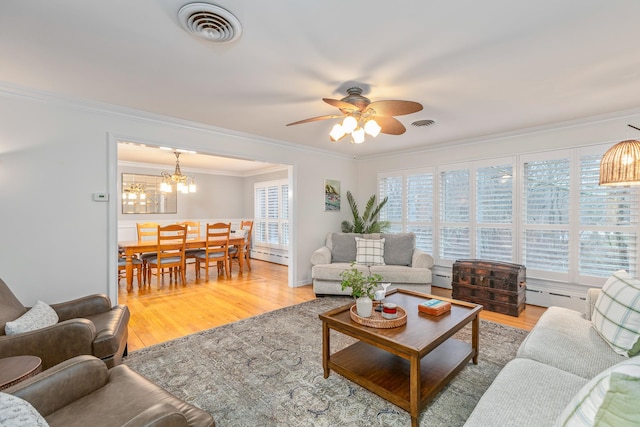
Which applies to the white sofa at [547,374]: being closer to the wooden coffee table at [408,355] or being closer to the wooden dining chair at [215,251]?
the wooden coffee table at [408,355]

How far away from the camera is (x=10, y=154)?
257 cm

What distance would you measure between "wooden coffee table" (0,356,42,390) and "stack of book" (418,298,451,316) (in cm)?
249

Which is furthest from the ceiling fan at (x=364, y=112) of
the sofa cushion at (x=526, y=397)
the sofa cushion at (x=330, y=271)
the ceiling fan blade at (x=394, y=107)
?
the sofa cushion at (x=330, y=271)

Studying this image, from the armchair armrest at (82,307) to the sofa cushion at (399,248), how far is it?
11.7 ft

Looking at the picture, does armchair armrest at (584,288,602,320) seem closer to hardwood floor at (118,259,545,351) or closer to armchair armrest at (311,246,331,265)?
hardwood floor at (118,259,545,351)

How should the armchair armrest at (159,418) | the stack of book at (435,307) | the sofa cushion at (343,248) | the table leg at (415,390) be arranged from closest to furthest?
the armchair armrest at (159,418) → the table leg at (415,390) → the stack of book at (435,307) → the sofa cushion at (343,248)

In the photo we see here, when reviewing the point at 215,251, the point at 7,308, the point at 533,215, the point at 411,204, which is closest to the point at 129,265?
the point at 215,251

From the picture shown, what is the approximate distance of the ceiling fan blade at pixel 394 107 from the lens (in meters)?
2.19

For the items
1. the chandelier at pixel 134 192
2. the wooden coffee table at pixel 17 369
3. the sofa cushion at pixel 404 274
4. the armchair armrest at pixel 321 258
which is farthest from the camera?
the chandelier at pixel 134 192

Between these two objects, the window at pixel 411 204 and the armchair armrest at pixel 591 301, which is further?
the window at pixel 411 204

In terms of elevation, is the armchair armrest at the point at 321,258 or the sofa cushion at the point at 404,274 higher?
the armchair armrest at the point at 321,258

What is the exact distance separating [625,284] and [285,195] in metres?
5.97

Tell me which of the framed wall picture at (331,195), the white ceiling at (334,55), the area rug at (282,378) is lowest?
the area rug at (282,378)

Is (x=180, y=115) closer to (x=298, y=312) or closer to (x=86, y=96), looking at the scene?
(x=86, y=96)
